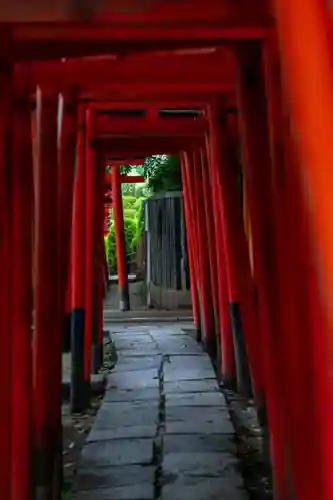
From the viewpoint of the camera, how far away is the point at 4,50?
2977 mm

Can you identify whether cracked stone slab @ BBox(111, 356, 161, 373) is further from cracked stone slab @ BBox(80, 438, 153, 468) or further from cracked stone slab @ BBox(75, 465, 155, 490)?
cracked stone slab @ BBox(75, 465, 155, 490)

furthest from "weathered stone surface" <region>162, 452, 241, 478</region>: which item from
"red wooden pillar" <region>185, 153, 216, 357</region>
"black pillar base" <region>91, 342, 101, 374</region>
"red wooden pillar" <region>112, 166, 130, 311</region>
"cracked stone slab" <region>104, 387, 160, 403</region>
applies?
"red wooden pillar" <region>112, 166, 130, 311</region>

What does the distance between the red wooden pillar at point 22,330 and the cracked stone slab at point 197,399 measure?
2.93m

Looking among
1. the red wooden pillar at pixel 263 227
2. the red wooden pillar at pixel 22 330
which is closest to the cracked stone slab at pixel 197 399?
the red wooden pillar at pixel 263 227

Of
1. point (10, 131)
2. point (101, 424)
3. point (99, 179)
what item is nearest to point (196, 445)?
point (101, 424)

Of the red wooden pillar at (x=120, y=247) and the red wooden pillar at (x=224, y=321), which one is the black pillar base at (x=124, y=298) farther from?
the red wooden pillar at (x=224, y=321)

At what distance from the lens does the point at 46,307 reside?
423 cm

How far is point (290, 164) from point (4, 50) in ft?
4.92

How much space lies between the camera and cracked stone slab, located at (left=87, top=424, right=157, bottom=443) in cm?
554

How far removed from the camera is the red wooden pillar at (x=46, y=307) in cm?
427

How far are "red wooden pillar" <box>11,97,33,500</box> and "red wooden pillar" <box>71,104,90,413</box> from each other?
10.5ft

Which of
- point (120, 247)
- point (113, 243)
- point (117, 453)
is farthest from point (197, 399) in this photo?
point (113, 243)

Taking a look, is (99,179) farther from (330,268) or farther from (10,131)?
(330,268)

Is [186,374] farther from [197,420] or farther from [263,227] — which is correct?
[263,227]
